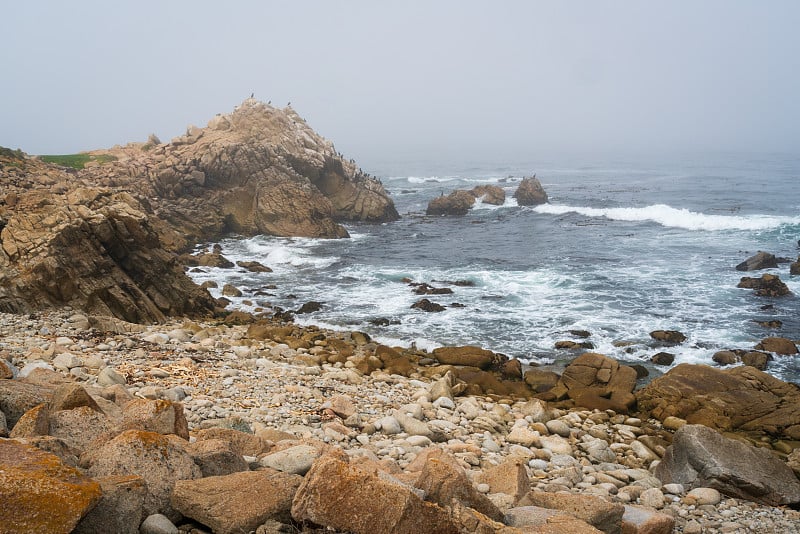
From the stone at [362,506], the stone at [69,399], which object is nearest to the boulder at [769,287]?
the stone at [362,506]

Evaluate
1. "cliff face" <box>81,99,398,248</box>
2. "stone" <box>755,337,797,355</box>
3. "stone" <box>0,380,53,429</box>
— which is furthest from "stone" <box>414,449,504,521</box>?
"cliff face" <box>81,99,398,248</box>

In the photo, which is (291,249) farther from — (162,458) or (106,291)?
(162,458)

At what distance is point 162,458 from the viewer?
515cm

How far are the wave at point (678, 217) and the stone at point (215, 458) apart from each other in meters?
50.5

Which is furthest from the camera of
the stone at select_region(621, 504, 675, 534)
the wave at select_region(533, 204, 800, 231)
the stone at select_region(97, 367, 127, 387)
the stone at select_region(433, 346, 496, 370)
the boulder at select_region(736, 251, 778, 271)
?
the wave at select_region(533, 204, 800, 231)

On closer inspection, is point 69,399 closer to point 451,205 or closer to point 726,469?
point 726,469

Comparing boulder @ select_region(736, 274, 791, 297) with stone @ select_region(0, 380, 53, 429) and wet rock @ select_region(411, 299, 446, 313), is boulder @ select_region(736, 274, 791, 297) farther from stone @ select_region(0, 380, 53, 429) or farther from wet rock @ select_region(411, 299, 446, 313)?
stone @ select_region(0, 380, 53, 429)

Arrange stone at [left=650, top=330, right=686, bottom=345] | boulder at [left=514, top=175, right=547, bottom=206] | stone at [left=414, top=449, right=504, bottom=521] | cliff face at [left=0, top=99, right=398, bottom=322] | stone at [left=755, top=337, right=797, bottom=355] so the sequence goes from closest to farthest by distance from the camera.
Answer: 1. stone at [left=414, top=449, right=504, bottom=521]
2. cliff face at [left=0, top=99, right=398, bottom=322]
3. stone at [left=755, top=337, right=797, bottom=355]
4. stone at [left=650, top=330, right=686, bottom=345]
5. boulder at [left=514, top=175, right=547, bottom=206]

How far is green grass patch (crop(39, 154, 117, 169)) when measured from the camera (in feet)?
170

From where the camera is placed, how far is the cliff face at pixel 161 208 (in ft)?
59.7

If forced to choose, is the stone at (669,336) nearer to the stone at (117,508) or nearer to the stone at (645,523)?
the stone at (645,523)

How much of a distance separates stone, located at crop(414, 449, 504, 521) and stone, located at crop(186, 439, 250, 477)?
1.95 m

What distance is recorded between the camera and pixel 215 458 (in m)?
5.59

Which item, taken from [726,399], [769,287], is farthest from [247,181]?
[726,399]
